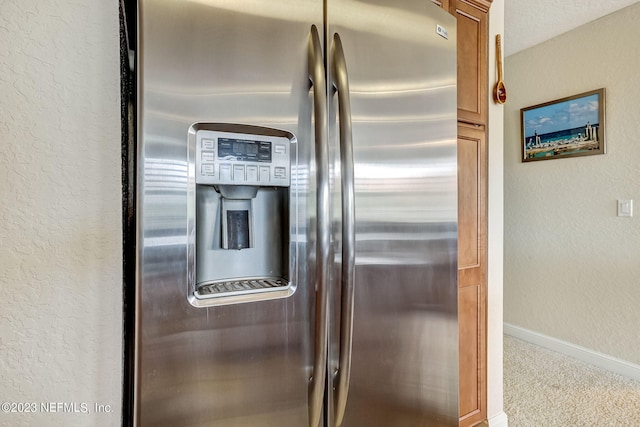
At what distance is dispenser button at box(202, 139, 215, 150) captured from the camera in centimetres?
59

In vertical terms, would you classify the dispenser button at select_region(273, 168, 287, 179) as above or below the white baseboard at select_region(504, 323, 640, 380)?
above

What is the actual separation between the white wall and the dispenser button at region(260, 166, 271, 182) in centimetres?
127

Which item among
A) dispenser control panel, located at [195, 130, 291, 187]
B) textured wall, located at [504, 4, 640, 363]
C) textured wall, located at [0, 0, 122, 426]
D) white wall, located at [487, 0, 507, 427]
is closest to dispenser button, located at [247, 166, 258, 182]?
dispenser control panel, located at [195, 130, 291, 187]

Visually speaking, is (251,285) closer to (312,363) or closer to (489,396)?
(312,363)

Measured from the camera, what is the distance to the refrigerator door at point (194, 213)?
0.54 m

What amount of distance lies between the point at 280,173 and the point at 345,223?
6.9 inches

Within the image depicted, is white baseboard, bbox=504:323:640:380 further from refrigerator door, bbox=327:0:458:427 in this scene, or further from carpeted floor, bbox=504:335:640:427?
refrigerator door, bbox=327:0:458:427

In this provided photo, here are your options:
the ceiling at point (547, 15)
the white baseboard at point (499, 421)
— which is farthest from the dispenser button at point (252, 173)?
the ceiling at point (547, 15)

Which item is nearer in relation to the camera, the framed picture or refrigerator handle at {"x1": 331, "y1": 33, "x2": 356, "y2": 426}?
refrigerator handle at {"x1": 331, "y1": 33, "x2": 356, "y2": 426}

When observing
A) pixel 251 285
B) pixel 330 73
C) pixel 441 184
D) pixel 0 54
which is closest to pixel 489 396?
pixel 441 184

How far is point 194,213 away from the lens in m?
0.58

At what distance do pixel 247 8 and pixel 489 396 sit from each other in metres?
1.85

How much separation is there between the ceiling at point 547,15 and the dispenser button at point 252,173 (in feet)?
7.76

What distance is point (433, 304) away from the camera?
2.93ft
